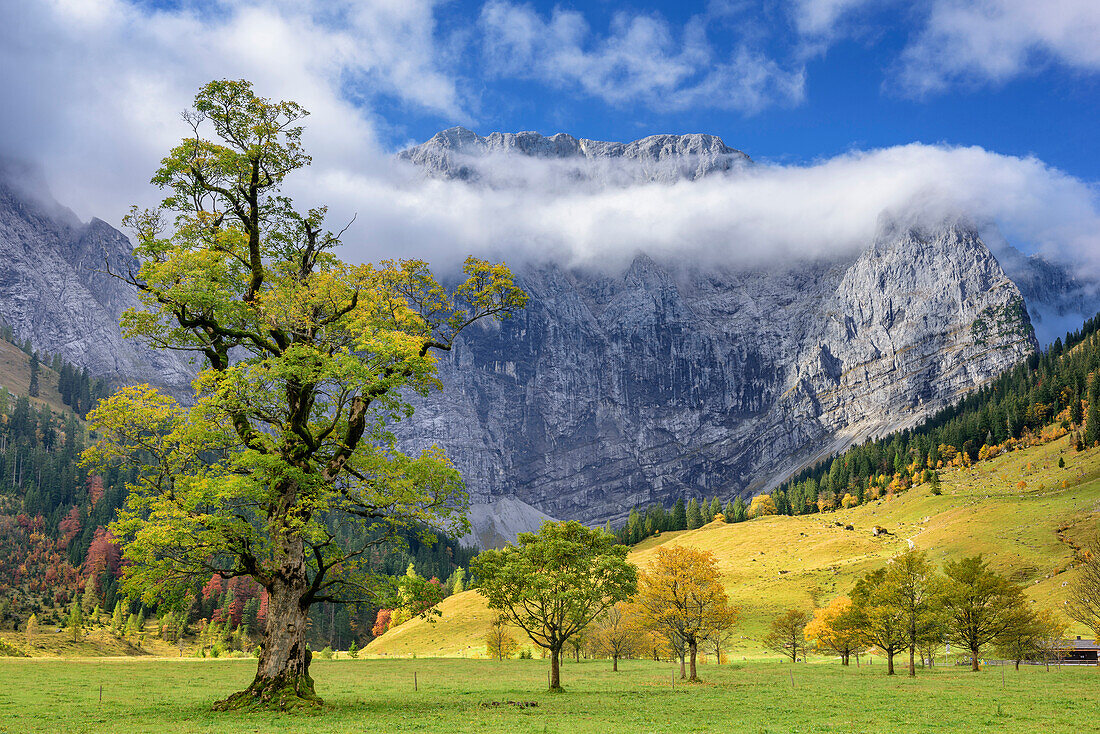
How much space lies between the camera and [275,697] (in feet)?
89.6

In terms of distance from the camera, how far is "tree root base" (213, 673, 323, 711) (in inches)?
1064

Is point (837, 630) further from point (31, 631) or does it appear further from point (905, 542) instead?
point (31, 631)

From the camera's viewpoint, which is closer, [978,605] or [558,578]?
[558,578]

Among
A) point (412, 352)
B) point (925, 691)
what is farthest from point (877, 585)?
point (412, 352)

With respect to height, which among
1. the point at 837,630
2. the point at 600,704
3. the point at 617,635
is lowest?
the point at 617,635

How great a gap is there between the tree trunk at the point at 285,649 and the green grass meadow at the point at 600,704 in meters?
0.94

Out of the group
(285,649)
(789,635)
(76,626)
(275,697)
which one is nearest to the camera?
(275,697)

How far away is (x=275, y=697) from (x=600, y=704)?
1815 cm

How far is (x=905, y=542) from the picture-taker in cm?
13912

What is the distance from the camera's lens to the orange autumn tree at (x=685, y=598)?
62094 millimetres

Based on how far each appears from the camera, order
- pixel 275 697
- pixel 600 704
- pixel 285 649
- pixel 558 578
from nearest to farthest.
Result: 1. pixel 275 697
2. pixel 285 649
3. pixel 600 704
4. pixel 558 578

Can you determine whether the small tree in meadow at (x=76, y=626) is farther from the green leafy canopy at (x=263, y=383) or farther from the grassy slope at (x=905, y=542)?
the green leafy canopy at (x=263, y=383)

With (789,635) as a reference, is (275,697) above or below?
above

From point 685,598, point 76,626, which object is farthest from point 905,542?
point 76,626
